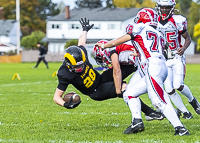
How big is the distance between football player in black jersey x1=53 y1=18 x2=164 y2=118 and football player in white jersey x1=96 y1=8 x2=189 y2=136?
427 millimetres

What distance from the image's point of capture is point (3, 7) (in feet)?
237

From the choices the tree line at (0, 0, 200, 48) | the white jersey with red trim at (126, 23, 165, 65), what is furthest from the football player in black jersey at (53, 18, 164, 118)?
the tree line at (0, 0, 200, 48)

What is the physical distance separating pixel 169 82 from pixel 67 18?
53.2 meters

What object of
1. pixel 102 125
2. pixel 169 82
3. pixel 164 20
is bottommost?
pixel 102 125

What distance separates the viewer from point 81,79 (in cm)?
584

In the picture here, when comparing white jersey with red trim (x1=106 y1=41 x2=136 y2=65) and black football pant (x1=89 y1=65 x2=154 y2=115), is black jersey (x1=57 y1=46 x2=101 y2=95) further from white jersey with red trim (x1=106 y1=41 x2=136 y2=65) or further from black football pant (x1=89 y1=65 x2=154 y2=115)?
white jersey with red trim (x1=106 y1=41 x2=136 y2=65)

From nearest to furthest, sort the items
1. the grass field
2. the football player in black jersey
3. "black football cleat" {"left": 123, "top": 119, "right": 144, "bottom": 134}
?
the grass field → "black football cleat" {"left": 123, "top": 119, "right": 144, "bottom": 134} → the football player in black jersey

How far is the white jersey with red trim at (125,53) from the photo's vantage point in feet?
19.8

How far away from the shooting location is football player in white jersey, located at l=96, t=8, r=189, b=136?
520 centimetres

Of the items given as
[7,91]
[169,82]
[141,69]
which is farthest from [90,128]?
[7,91]

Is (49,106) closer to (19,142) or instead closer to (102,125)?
(102,125)

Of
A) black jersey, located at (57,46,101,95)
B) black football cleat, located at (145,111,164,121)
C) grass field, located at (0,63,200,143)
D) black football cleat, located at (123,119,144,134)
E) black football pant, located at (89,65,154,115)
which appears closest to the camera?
grass field, located at (0,63,200,143)

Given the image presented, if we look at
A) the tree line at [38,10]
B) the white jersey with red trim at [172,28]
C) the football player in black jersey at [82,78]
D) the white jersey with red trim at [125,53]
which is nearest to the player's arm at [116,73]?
the football player in black jersey at [82,78]

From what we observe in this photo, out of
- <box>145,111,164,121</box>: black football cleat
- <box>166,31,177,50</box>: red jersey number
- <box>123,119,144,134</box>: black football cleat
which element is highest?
<box>166,31,177,50</box>: red jersey number
